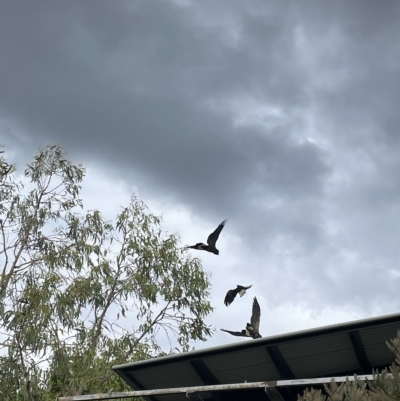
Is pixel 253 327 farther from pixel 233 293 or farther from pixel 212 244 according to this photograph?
pixel 212 244

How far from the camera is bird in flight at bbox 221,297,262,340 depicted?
44.3ft

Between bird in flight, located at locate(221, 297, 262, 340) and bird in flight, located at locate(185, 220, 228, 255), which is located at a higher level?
bird in flight, located at locate(185, 220, 228, 255)

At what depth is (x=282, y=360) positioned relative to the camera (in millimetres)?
9164

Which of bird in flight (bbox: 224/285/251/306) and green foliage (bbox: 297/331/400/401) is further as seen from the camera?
bird in flight (bbox: 224/285/251/306)

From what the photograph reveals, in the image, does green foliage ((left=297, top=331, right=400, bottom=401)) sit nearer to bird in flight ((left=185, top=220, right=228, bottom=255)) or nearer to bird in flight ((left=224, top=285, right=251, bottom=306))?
bird in flight ((left=224, top=285, right=251, bottom=306))

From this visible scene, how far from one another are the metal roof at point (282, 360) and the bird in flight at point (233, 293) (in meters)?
5.91

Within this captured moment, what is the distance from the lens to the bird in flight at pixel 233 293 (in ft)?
54.5

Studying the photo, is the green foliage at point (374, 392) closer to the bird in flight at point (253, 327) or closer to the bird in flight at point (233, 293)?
the bird in flight at point (253, 327)

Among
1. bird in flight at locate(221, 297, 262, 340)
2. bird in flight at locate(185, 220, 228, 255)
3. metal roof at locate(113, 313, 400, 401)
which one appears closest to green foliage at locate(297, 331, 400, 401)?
metal roof at locate(113, 313, 400, 401)

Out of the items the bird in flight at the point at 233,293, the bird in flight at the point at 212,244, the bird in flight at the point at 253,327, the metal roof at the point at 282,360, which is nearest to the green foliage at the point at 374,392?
the metal roof at the point at 282,360

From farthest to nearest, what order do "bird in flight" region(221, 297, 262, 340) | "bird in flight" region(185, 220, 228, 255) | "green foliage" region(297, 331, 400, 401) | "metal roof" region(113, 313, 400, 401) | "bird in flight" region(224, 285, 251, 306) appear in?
"bird in flight" region(185, 220, 228, 255) → "bird in flight" region(224, 285, 251, 306) → "bird in flight" region(221, 297, 262, 340) → "metal roof" region(113, 313, 400, 401) → "green foliage" region(297, 331, 400, 401)

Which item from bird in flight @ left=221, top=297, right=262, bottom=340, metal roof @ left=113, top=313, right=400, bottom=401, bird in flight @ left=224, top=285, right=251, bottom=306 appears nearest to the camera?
metal roof @ left=113, top=313, right=400, bottom=401

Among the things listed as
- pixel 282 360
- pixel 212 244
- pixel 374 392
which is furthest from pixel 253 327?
pixel 374 392

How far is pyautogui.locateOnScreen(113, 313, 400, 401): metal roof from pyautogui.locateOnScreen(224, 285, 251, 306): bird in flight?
591 centimetres
